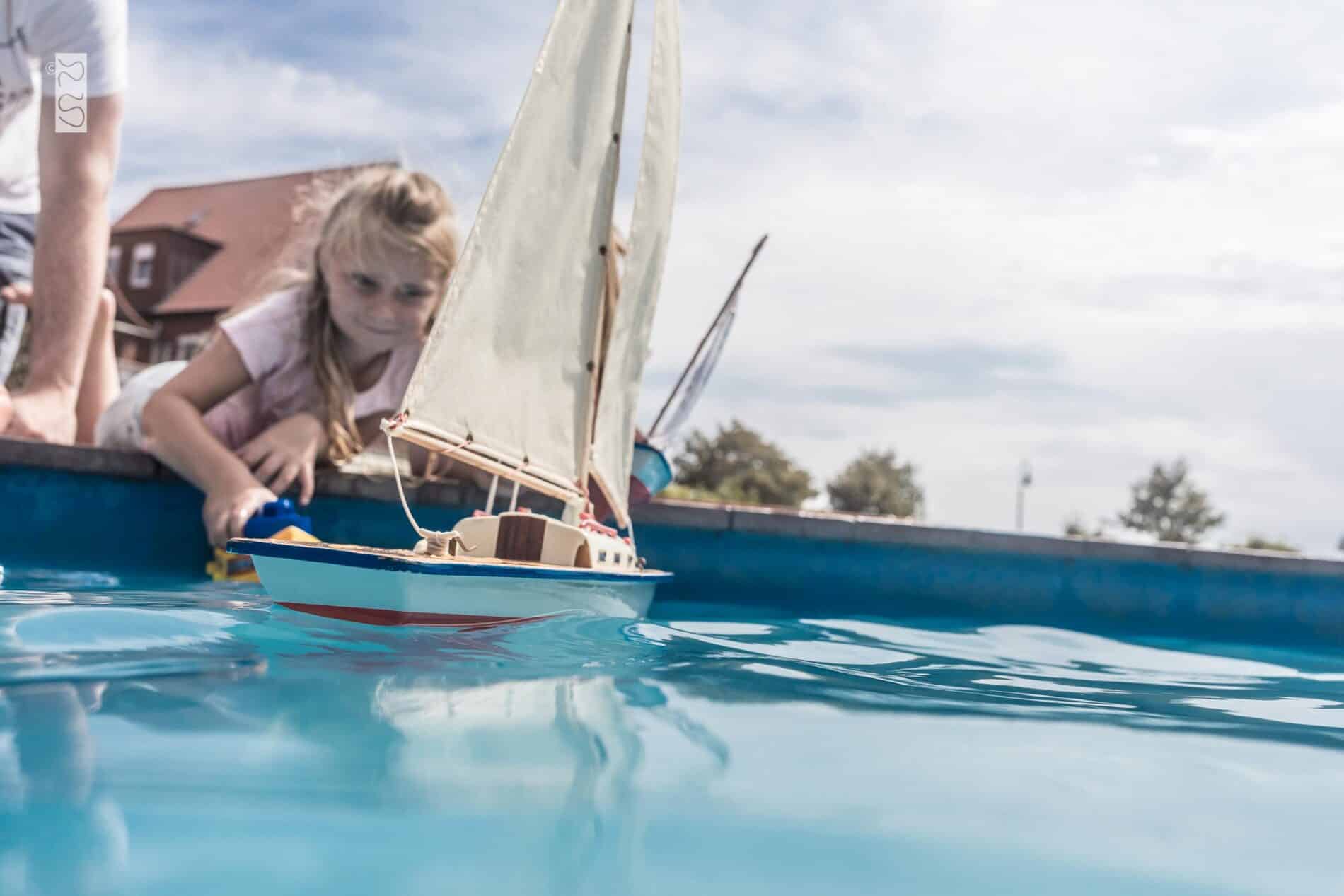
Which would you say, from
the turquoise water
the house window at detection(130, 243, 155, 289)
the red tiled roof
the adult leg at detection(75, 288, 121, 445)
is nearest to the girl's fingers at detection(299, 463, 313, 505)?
the turquoise water

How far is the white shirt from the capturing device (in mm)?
5246

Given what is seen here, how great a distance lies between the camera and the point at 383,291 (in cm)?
583

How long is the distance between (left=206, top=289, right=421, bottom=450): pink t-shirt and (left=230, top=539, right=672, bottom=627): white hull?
256 cm

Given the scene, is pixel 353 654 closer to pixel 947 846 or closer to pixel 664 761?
pixel 664 761

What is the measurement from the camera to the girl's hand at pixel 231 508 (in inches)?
189

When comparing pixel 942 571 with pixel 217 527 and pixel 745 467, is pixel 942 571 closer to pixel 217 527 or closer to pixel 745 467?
pixel 217 527

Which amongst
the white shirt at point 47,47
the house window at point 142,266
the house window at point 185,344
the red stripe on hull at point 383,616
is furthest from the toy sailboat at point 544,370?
the house window at point 142,266

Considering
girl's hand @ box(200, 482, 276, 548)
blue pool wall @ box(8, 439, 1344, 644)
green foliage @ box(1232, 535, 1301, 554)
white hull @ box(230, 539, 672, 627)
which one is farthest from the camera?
green foliage @ box(1232, 535, 1301, 554)

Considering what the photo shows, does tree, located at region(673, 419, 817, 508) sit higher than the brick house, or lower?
lower

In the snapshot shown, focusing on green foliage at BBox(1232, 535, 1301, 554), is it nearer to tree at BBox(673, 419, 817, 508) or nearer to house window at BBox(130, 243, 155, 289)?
tree at BBox(673, 419, 817, 508)

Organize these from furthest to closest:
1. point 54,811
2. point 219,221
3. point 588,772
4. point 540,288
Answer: point 219,221
point 540,288
point 588,772
point 54,811

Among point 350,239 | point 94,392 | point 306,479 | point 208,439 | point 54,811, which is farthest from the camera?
point 94,392

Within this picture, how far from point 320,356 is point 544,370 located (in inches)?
72.6

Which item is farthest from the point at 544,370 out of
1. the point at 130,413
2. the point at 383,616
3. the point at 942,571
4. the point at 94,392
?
the point at 94,392
